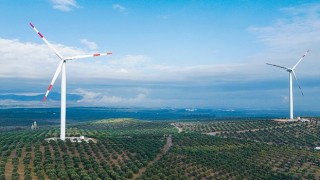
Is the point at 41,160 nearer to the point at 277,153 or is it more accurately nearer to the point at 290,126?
the point at 277,153

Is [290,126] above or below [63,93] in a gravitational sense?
below

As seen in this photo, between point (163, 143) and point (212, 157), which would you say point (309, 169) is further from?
point (163, 143)

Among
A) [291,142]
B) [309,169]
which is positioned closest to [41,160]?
[309,169]

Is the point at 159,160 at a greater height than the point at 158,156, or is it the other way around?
the point at 158,156

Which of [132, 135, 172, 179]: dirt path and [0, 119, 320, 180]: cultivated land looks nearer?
[0, 119, 320, 180]: cultivated land

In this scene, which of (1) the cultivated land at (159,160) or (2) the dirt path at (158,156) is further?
(2) the dirt path at (158,156)

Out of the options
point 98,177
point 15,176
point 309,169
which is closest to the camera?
point 15,176

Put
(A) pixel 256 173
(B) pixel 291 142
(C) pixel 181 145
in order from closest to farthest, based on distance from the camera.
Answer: (A) pixel 256 173, (C) pixel 181 145, (B) pixel 291 142

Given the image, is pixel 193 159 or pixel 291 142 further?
pixel 291 142

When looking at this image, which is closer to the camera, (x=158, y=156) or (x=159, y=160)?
(x=159, y=160)

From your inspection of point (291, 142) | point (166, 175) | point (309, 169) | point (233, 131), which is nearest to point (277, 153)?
point (309, 169)
